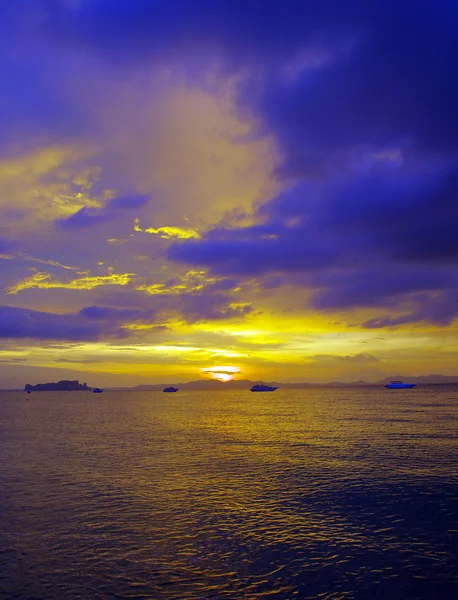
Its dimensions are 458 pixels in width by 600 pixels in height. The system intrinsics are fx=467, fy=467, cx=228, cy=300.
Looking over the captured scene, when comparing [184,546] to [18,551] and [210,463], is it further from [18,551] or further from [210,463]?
[210,463]

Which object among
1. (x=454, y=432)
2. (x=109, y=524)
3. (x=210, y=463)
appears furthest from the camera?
(x=454, y=432)

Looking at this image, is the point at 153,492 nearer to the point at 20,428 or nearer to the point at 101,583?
the point at 101,583

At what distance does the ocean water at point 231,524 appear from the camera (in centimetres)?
2909

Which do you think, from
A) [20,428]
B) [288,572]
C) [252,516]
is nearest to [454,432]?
[252,516]

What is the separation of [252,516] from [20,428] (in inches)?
4105

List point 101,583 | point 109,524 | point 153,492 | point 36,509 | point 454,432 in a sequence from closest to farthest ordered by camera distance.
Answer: point 101,583 → point 109,524 → point 36,509 → point 153,492 → point 454,432

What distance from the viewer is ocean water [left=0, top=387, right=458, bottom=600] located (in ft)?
95.5

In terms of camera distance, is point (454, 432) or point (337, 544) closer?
point (337, 544)

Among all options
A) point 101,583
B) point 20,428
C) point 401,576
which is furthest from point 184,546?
point 20,428

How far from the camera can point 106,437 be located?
342 feet

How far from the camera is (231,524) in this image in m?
40.2

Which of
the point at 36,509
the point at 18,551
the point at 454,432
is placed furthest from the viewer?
the point at 454,432

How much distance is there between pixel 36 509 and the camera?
1764 inches

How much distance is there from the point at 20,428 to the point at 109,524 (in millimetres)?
99390
